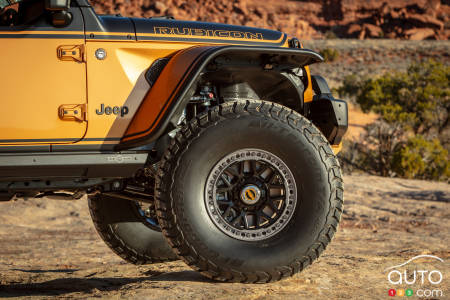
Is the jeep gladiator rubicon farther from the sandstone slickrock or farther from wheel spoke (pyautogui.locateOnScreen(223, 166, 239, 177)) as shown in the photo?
the sandstone slickrock

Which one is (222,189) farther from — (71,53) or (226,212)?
(71,53)

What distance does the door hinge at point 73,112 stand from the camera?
3.08 meters

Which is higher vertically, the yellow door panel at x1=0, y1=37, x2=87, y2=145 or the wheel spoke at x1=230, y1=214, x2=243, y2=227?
the yellow door panel at x1=0, y1=37, x2=87, y2=145

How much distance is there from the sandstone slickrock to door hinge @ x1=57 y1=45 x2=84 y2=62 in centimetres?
5860

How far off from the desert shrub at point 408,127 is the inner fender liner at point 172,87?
1144 cm

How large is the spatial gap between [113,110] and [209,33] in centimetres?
94

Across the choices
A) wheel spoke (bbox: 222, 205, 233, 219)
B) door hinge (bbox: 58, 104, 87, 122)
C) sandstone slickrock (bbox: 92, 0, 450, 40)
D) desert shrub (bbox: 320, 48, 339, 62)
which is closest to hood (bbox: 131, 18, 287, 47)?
door hinge (bbox: 58, 104, 87, 122)

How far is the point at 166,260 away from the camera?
4.33 metres

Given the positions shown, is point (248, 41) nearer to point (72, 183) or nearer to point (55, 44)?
point (55, 44)

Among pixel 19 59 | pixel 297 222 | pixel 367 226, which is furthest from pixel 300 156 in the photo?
pixel 367 226

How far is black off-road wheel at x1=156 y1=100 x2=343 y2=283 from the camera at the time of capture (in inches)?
112

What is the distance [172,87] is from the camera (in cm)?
305

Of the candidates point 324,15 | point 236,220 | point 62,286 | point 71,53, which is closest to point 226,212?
point 236,220

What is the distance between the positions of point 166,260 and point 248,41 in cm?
204
